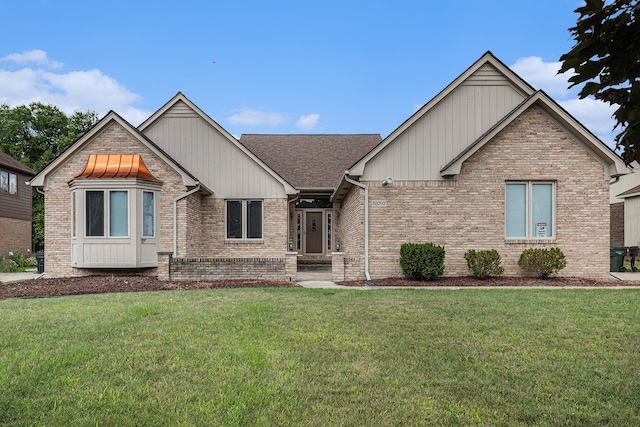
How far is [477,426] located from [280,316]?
4.43 m

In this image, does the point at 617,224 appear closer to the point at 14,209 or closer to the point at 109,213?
the point at 109,213

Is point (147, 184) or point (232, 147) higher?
point (232, 147)

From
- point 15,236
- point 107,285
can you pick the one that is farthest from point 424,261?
point 15,236

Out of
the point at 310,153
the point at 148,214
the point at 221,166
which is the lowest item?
the point at 148,214

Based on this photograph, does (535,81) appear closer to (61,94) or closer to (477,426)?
(477,426)

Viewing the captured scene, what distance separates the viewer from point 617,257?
1794 cm

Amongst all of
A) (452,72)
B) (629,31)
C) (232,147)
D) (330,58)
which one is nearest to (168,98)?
(232,147)

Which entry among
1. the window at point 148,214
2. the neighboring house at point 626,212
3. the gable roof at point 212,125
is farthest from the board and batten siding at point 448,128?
the neighboring house at point 626,212

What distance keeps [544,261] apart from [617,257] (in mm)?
7170

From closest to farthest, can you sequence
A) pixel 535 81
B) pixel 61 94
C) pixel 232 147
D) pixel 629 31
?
pixel 629 31 < pixel 535 81 < pixel 232 147 < pixel 61 94

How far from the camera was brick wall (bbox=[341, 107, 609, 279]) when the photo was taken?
13.8m

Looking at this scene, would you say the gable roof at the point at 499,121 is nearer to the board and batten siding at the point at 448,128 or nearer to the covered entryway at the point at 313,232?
the board and batten siding at the point at 448,128

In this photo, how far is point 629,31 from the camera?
237cm

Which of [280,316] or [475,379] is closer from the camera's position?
[475,379]
